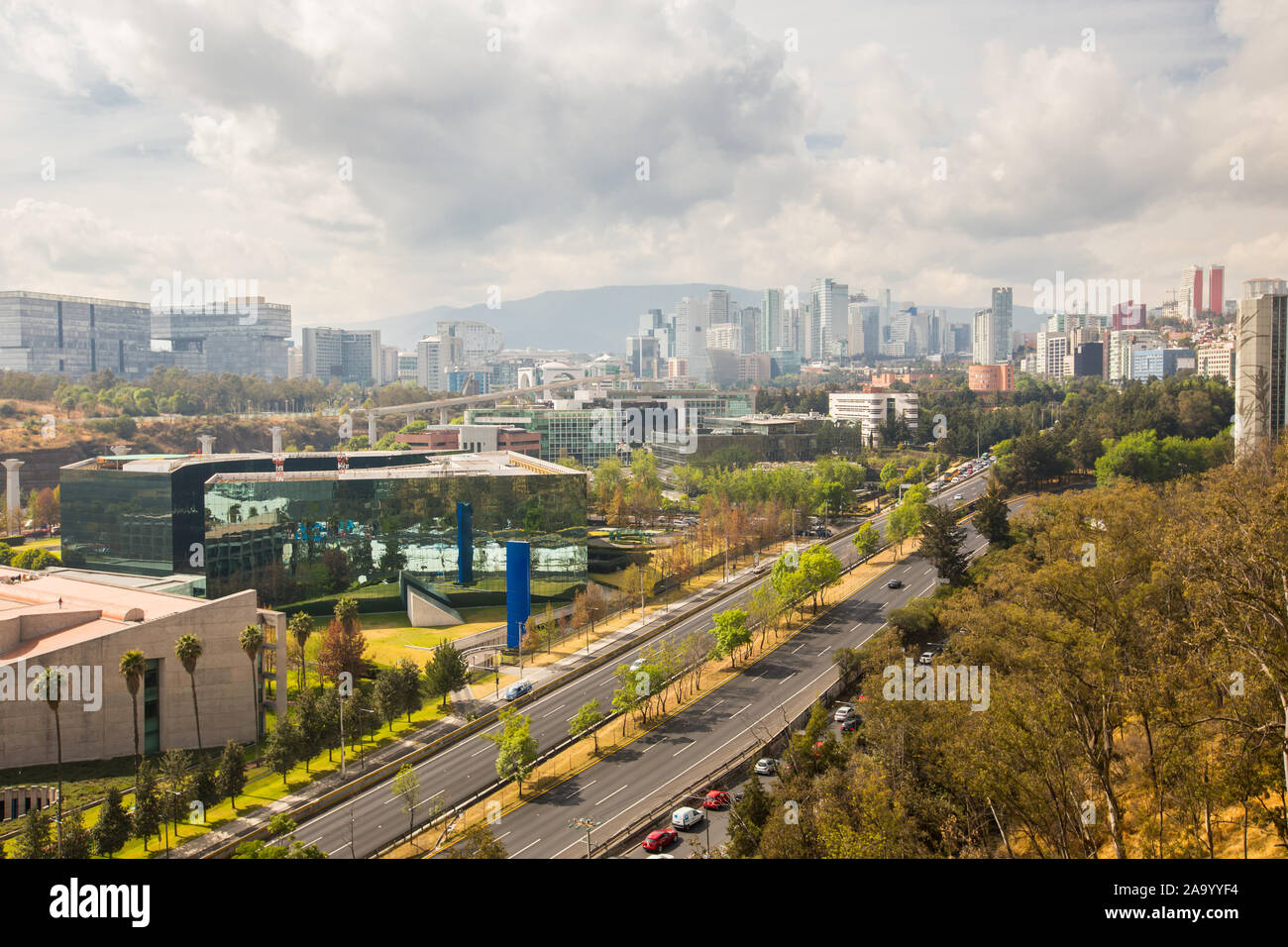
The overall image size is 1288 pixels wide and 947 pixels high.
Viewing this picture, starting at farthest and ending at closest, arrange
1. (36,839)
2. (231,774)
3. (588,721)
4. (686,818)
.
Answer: (588,721) < (231,774) < (686,818) < (36,839)

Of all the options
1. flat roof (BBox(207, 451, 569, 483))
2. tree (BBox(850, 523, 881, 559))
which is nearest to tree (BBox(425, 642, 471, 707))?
flat roof (BBox(207, 451, 569, 483))

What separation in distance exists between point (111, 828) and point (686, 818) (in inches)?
315

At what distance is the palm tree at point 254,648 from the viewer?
16.2 meters

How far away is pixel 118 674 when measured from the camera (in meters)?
15.4

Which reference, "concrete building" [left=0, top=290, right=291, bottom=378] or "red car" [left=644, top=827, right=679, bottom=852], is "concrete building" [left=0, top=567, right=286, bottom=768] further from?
"concrete building" [left=0, top=290, right=291, bottom=378]

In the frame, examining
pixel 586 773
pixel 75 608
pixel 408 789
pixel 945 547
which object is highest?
pixel 945 547

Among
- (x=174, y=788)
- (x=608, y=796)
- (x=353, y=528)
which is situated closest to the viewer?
(x=174, y=788)

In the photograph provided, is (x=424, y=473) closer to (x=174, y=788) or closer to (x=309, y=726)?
(x=309, y=726)

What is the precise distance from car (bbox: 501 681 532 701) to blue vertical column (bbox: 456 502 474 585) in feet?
23.1

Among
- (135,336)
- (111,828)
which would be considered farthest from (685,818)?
(135,336)

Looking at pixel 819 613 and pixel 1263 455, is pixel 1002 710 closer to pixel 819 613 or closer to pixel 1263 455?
pixel 819 613
